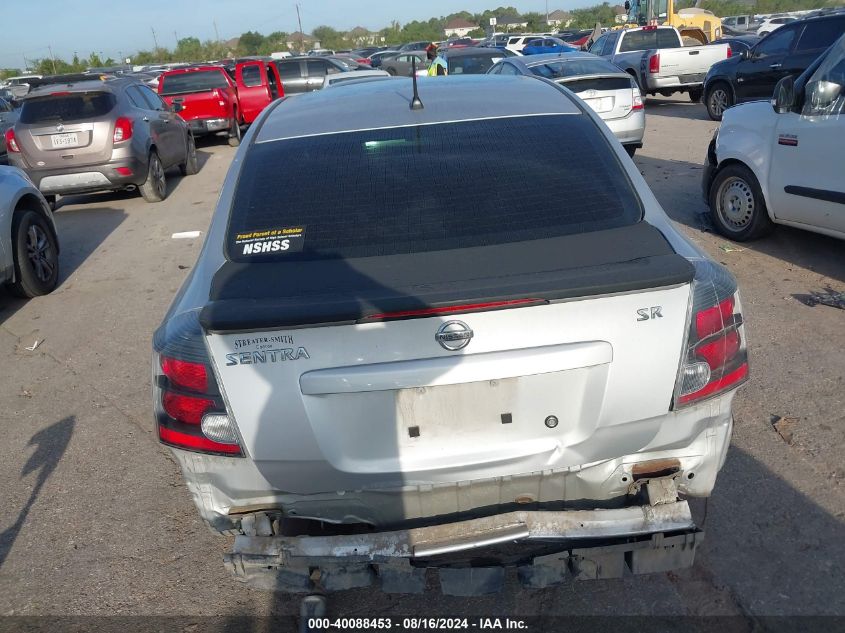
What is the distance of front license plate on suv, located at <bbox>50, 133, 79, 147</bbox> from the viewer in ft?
34.3

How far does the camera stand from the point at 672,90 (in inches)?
706

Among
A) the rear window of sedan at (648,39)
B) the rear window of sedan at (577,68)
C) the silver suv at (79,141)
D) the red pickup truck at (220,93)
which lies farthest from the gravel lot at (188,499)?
the rear window of sedan at (648,39)

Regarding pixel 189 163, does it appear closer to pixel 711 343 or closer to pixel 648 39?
pixel 648 39

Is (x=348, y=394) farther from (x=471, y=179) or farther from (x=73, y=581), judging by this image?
(x=73, y=581)

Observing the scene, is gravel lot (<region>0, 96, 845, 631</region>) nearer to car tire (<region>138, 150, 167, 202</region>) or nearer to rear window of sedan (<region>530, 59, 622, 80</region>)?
car tire (<region>138, 150, 167, 202</region>)

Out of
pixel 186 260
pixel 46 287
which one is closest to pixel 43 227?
pixel 46 287

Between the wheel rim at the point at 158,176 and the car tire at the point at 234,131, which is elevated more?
the wheel rim at the point at 158,176

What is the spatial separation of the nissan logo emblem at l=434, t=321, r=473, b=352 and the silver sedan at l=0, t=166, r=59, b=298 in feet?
18.6

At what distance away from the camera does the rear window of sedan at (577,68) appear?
11609 mm

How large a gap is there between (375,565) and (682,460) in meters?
1.07

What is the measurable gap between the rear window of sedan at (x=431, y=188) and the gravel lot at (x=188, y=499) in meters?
1.38

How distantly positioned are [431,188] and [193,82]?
50.6 ft

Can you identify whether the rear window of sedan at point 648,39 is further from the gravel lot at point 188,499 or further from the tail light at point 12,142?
the tail light at point 12,142

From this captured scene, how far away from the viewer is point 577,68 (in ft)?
38.7
